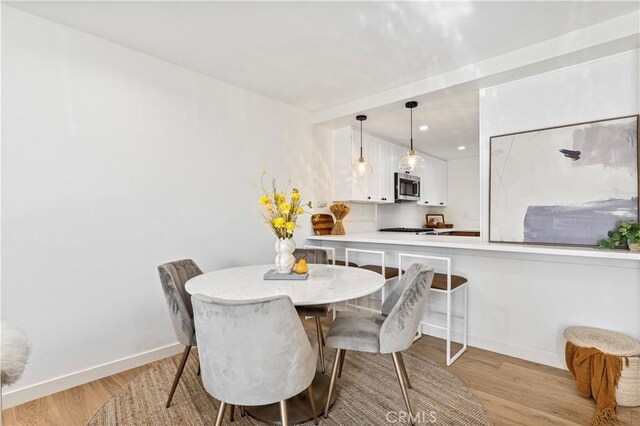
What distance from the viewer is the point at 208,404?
1956 millimetres

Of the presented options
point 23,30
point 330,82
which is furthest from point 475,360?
point 23,30

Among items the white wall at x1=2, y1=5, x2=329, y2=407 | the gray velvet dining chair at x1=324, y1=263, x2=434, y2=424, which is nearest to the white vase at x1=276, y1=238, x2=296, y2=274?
the gray velvet dining chair at x1=324, y1=263, x2=434, y2=424

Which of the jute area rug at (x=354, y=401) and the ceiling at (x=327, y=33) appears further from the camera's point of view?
the ceiling at (x=327, y=33)

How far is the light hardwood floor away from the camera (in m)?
1.82

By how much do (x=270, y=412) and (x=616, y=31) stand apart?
10.7 feet

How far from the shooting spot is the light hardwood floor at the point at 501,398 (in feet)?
5.97

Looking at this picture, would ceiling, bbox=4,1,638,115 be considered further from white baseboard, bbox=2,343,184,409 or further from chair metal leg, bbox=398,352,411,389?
white baseboard, bbox=2,343,184,409

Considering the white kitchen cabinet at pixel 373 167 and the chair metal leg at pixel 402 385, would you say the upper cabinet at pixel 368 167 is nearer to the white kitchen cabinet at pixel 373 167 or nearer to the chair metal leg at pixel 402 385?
the white kitchen cabinet at pixel 373 167

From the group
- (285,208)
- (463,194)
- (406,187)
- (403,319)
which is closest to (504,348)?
(403,319)

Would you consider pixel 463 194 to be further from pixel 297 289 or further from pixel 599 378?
pixel 297 289

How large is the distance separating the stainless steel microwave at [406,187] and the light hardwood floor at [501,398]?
9.51 ft

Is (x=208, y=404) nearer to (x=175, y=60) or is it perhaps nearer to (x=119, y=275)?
(x=119, y=275)

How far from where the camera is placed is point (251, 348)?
1.27 m

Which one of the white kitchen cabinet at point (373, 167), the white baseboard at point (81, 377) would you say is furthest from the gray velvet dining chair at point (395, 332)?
the white kitchen cabinet at point (373, 167)
